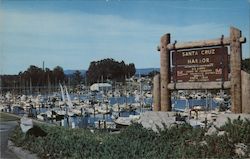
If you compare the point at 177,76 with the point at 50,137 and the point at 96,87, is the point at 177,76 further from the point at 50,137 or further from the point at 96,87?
the point at 96,87

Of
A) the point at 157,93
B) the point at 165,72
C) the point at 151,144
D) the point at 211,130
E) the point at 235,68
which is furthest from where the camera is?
the point at 157,93

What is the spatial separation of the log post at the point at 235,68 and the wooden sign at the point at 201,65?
0.27m

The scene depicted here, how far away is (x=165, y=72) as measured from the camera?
11.3 m

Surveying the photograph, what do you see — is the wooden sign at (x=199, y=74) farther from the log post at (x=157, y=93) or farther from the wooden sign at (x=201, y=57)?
the log post at (x=157, y=93)

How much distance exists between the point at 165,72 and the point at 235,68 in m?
1.99

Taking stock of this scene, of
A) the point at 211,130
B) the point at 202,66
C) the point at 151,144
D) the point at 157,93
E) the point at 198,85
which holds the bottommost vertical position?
the point at 151,144

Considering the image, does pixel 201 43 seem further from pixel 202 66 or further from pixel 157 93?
pixel 157 93

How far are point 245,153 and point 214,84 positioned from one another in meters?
3.25

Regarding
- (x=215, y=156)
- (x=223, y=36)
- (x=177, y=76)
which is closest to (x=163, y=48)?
(x=177, y=76)

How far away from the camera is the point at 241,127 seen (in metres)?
8.02

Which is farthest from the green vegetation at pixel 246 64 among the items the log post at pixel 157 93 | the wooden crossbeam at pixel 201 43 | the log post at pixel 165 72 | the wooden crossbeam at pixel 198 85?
the log post at pixel 157 93

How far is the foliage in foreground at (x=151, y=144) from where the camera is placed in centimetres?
769

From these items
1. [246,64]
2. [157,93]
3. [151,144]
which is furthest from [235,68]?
[151,144]

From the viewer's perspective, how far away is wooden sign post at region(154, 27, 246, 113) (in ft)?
32.4
